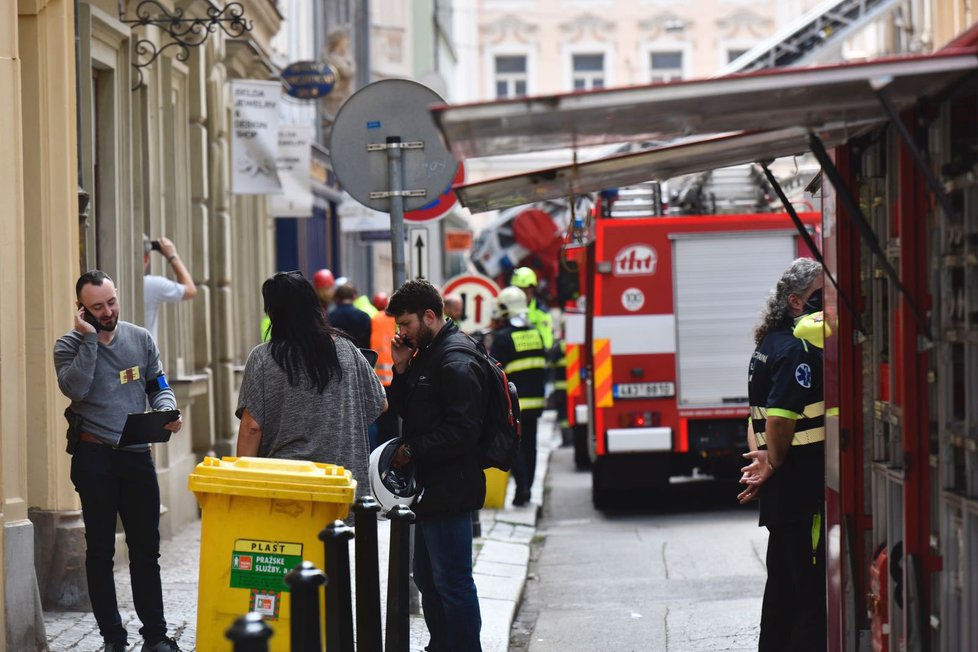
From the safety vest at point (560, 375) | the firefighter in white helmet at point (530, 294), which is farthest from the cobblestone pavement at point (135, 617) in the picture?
the safety vest at point (560, 375)

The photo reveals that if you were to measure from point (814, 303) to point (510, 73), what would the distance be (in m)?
48.3

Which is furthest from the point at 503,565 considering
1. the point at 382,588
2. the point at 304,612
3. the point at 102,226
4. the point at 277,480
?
the point at 304,612

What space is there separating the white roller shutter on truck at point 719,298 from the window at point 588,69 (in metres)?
40.9

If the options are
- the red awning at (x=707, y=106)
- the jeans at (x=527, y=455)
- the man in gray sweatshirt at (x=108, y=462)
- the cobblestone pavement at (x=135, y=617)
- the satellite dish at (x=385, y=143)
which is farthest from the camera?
the jeans at (x=527, y=455)

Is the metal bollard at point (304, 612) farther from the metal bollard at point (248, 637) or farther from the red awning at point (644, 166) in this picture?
the red awning at point (644, 166)

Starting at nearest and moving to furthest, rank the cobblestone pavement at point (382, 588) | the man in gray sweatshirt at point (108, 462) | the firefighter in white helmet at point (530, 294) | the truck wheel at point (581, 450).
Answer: the man in gray sweatshirt at point (108, 462) < the cobblestone pavement at point (382, 588) < the firefighter in white helmet at point (530, 294) < the truck wheel at point (581, 450)

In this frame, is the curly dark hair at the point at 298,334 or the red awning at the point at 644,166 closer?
the red awning at the point at 644,166

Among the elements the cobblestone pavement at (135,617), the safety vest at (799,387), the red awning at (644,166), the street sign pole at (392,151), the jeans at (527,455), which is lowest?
the cobblestone pavement at (135,617)

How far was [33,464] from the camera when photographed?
28.2 feet

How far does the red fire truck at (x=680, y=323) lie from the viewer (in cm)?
1342

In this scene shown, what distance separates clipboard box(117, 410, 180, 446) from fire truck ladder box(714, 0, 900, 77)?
1624cm

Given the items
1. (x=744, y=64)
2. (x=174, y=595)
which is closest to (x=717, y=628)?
(x=174, y=595)

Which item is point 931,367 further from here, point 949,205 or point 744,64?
point 744,64

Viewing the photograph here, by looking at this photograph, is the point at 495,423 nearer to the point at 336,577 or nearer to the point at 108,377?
the point at 336,577
